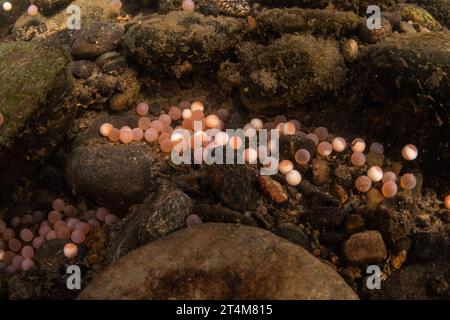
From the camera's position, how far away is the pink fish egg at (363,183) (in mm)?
4828

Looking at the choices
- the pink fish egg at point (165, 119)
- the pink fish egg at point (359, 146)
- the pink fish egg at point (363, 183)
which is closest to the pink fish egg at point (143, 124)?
the pink fish egg at point (165, 119)

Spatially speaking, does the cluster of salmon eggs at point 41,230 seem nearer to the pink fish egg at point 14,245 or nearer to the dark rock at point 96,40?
the pink fish egg at point 14,245

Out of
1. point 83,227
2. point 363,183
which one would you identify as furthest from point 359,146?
point 83,227

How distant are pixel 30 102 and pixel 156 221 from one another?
2.18 meters

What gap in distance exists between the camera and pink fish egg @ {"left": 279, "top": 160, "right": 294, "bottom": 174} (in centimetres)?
496

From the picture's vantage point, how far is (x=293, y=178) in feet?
16.0

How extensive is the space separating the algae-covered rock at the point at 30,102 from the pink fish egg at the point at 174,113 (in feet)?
4.77

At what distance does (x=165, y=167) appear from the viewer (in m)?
5.30

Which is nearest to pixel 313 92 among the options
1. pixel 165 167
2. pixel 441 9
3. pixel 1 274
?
pixel 165 167

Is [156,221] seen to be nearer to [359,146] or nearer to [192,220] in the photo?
[192,220]

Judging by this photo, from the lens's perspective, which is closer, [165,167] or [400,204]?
[400,204]

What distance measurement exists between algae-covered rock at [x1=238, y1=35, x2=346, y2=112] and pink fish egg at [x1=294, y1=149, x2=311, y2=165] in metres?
0.84
